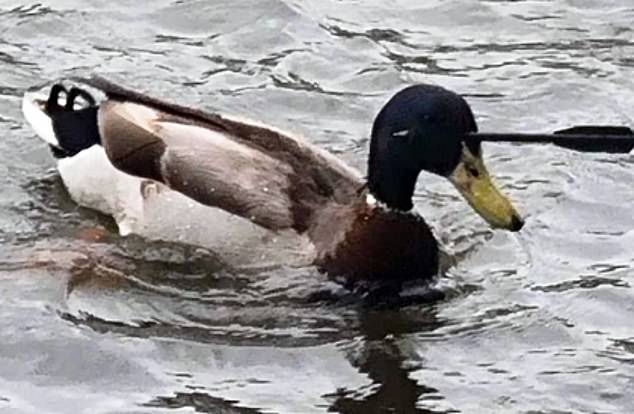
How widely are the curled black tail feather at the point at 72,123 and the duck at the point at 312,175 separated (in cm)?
8

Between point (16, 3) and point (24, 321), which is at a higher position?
point (16, 3)

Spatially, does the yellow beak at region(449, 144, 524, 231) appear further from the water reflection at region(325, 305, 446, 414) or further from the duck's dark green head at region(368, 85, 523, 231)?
the water reflection at region(325, 305, 446, 414)

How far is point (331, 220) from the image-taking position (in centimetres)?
912

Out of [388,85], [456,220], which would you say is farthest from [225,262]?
[388,85]

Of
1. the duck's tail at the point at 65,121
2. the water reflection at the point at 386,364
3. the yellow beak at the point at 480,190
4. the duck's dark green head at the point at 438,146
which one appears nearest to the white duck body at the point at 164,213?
the duck's tail at the point at 65,121

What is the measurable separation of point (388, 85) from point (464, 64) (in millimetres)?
486

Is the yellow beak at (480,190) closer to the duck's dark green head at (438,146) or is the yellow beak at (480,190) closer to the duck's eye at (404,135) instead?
the duck's dark green head at (438,146)

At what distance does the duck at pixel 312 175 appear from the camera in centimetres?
892

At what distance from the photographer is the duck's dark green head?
8859 millimetres

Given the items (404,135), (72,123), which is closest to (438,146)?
(404,135)

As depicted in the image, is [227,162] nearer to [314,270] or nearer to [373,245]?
[314,270]

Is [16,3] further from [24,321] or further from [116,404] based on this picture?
[116,404]

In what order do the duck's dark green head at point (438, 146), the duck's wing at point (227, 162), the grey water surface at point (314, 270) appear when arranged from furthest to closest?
1. the duck's wing at point (227, 162)
2. the duck's dark green head at point (438, 146)
3. the grey water surface at point (314, 270)

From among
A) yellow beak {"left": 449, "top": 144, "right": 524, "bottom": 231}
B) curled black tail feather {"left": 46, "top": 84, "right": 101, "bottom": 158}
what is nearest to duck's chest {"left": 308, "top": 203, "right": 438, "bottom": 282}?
yellow beak {"left": 449, "top": 144, "right": 524, "bottom": 231}
